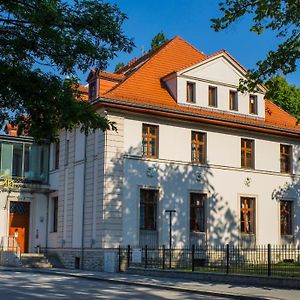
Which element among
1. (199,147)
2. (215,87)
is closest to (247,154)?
(199,147)

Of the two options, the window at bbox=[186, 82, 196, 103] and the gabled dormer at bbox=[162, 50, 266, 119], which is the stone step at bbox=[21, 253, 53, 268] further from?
the window at bbox=[186, 82, 196, 103]

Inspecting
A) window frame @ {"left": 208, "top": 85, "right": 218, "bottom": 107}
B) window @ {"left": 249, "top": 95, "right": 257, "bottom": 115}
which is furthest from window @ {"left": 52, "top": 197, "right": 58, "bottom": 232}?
window @ {"left": 249, "top": 95, "right": 257, "bottom": 115}

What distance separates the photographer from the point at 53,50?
8.88 metres

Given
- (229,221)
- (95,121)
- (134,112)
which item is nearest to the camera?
(95,121)

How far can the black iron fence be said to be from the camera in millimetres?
21172

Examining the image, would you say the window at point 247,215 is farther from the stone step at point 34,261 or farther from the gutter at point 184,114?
the stone step at point 34,261

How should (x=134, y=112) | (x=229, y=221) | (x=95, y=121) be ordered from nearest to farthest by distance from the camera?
(x=95, y=121)
(x=134, y=112)
(x=229, y=221)

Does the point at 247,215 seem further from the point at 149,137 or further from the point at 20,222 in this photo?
the point at 20,222

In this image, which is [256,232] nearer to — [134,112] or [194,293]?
[134,112]

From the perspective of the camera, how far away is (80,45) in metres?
8.89

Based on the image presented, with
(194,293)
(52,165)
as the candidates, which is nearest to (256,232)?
(52,165)

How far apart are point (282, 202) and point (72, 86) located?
2476 cm

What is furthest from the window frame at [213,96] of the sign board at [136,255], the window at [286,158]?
the sign board at [136,255]

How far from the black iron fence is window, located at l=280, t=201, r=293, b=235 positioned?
61.3 inches
